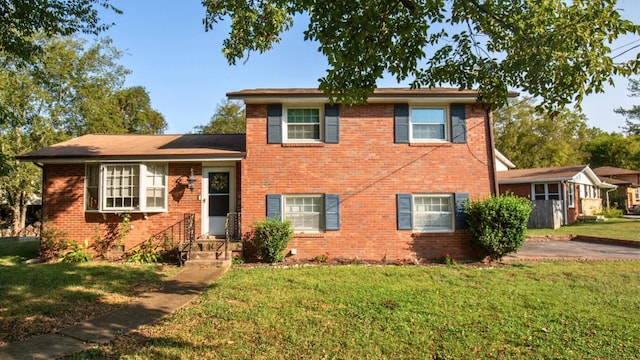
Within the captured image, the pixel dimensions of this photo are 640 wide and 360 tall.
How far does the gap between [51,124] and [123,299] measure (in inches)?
878

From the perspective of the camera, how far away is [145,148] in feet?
36.7

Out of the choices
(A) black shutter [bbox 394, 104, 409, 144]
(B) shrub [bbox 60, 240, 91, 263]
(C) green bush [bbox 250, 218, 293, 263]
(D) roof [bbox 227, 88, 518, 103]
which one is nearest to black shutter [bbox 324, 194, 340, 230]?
(C) green bush [bbox 250, 218, 293, 263]

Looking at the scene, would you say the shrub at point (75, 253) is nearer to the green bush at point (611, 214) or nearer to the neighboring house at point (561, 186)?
the neighboring house at point (561, 186)

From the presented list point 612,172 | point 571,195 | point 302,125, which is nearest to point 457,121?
point 302,125

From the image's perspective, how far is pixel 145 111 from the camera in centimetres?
3944

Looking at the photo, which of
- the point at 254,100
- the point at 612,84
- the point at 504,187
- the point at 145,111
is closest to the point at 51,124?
the point at 145,111

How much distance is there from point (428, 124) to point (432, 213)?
271 centimetres

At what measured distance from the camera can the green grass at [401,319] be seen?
424 cm

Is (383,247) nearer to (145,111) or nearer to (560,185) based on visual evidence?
(560,185)

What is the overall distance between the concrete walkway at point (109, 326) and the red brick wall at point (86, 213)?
3.35 metres

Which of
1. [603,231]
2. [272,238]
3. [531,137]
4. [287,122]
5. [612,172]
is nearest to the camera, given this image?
[272,238]

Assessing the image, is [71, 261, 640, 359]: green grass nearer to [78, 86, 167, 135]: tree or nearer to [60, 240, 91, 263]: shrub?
[60, 240, 91, 263]: shrub

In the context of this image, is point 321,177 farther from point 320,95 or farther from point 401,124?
point 401,124

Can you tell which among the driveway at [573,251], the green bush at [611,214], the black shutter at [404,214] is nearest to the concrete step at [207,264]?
the black shutter at [404,214]
